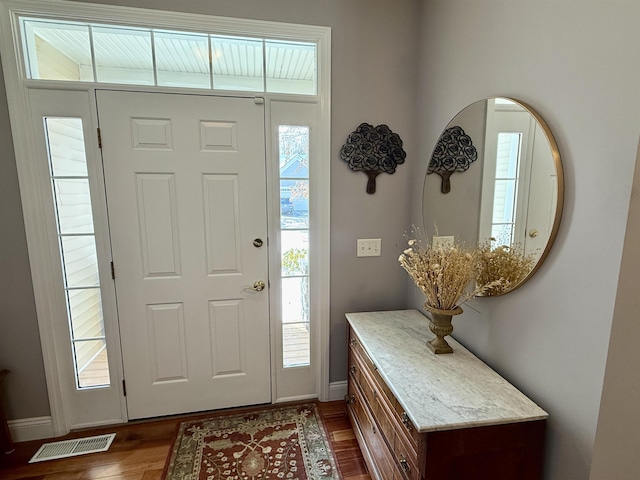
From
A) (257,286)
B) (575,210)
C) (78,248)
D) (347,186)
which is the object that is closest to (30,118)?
(78,248)

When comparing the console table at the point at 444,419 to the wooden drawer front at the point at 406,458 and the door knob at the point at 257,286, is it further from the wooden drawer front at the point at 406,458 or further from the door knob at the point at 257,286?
the door knob at the point at 257,286

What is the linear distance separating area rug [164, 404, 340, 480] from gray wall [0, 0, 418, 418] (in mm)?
447

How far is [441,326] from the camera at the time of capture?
1.50 m

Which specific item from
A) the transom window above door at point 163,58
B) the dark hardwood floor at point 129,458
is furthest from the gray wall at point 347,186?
the dark hardwood floor at point 129,458

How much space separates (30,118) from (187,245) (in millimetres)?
1047

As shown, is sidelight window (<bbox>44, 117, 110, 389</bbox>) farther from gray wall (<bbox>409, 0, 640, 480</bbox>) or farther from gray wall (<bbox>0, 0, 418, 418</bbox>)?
gray wall (<bbox>409, 0, 640, 480</bbox>)

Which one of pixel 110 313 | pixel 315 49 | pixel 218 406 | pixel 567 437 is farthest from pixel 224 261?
pixel 567 437

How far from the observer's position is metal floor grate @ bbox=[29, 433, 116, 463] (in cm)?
184

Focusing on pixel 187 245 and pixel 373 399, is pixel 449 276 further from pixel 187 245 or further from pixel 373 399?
pixel 187 245

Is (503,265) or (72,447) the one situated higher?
(503,265)

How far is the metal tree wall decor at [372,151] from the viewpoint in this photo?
2.05m

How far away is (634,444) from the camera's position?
103 cm

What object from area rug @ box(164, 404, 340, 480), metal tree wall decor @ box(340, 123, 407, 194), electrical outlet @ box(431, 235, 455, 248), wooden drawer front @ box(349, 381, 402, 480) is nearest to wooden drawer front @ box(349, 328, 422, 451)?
wooden drawer front @ box(349, 381, 402, 480)

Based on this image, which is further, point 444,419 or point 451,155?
point 451,155
